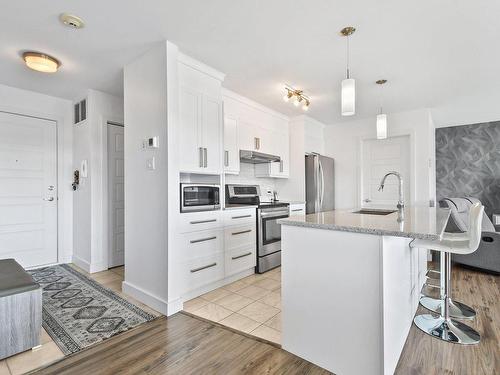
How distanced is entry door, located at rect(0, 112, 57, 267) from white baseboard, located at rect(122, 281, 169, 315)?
1794mm

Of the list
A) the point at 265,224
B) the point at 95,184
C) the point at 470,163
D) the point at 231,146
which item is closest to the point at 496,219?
the point at 470,163

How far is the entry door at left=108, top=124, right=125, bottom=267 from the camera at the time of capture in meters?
3.74

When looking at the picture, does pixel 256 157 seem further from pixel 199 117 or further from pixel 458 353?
pixel 458 353

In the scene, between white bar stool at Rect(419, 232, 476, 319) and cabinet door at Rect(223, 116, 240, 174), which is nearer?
white bar stool at Rect(419, 232, 476, 319)

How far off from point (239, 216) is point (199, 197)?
66 centimetres

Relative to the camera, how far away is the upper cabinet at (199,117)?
8.75 ft

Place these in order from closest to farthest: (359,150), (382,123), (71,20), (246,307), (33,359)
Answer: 1. (33,359)
2. (71,20)
3. (246,307)
4. (382,123)
5. (359,150)

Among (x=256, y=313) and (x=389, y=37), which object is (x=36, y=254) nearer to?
(x=256, y=313)

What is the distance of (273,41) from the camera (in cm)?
241

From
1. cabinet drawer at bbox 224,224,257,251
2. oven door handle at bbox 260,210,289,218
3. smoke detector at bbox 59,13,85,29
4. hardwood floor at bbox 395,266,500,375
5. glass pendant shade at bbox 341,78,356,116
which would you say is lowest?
hardwood floor at bbox 395,266,500,375

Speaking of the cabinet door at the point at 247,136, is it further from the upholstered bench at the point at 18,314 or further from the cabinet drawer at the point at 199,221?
the upholstered bench at the point at 18,314

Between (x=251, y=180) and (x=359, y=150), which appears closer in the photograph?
(x=251, y=180)

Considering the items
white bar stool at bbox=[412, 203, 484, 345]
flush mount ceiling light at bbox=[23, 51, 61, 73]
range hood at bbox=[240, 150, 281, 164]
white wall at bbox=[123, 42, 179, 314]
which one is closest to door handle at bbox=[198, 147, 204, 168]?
white wall at bbox=[123, 42, 179, 314]

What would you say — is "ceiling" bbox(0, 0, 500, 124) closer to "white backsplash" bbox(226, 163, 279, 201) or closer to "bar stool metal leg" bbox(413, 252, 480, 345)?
"white backsplash" bbox(226, 163, 279, 201)
